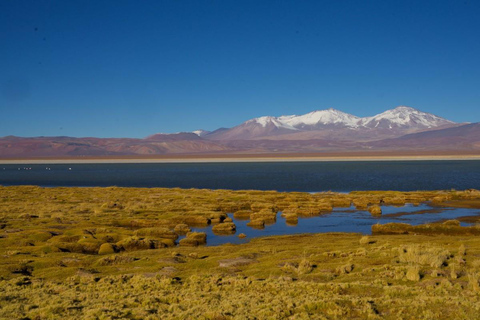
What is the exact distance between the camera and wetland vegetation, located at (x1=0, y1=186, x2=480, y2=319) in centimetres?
1691

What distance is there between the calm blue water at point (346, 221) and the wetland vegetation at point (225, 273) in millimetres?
2208

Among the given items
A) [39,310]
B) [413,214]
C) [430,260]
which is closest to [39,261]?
[39,310]

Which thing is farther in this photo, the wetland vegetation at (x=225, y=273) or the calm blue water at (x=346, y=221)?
the calm blue water at (x=346, y=221)

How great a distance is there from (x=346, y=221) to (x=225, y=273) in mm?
29259

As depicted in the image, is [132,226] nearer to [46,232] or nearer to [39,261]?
[46,232]

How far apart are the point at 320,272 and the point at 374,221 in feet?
93.5

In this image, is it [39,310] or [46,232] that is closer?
[39,310]

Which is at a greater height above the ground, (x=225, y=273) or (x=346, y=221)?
(x=225, y=273)

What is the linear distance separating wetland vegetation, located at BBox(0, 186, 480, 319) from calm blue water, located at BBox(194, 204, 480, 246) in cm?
221

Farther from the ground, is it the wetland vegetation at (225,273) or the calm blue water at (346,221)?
the wetland vegetation at (225,273)

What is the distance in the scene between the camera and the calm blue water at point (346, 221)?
4409 centimetres

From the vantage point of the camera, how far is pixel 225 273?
2475 centimetres

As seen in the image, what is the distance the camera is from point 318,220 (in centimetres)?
5253

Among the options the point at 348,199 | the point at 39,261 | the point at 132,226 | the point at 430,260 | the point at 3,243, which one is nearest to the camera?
the point at 430,260
